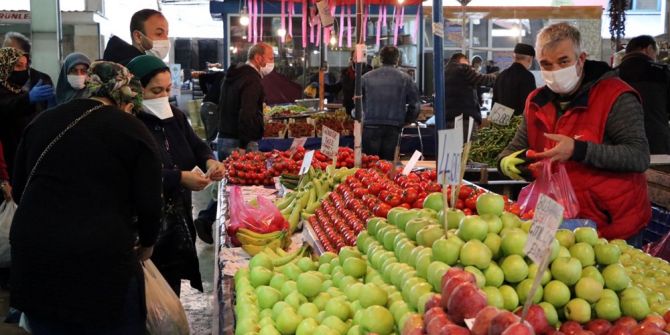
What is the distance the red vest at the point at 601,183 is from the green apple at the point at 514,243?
1.49m

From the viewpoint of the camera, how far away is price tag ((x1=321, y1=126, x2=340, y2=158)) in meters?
5.45

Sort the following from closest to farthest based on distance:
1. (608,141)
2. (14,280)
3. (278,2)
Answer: (14,280), (608,141), (278,2)

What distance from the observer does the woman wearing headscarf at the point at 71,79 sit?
607 centimetres

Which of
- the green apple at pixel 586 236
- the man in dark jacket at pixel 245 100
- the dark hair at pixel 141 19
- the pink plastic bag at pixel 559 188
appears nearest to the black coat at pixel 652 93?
the man in dark jacket at pixel 245 100

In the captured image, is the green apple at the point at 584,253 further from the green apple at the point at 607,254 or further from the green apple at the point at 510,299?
the green apple at the point at 510,299

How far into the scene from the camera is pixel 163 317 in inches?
151

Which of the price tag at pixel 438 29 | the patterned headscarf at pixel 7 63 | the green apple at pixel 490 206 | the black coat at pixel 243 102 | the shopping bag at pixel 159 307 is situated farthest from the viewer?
the black coat at pixel 243 102

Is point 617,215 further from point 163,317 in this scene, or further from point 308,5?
point 308,5

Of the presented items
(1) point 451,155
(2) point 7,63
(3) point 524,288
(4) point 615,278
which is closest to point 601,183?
(1) point 451,155

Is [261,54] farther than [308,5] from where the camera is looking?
No

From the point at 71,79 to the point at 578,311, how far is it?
4956 millimetres

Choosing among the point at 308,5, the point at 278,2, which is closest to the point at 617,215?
the point at 308,5

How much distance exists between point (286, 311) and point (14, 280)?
1306 mm

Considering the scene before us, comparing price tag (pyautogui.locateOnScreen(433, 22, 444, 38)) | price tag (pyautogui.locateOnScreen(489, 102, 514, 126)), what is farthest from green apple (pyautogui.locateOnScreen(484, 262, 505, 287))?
price tag (pyautogui.locateOnScreen(489, 102, 514, 126))
